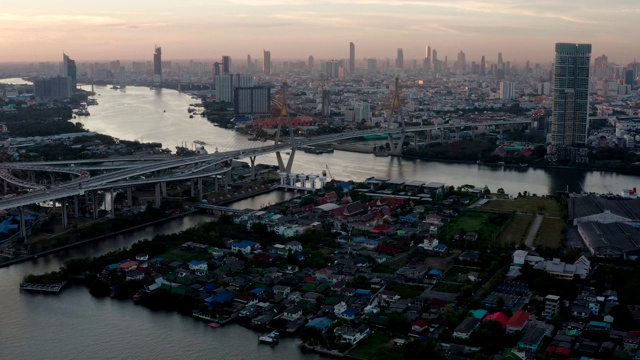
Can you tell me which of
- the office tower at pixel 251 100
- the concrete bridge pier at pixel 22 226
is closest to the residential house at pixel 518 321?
the concrete bridge pier at pixel 22 226

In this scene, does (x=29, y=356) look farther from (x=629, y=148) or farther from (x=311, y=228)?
(x=629, y=148)

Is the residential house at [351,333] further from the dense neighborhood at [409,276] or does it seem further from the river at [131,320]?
the river at [131,320]

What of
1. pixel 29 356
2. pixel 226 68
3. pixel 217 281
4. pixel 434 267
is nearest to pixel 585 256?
pixel 434 267

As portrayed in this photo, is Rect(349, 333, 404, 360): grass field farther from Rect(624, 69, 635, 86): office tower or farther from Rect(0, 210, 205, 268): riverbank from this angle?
Rect(624, 69, 635, 86): office tower

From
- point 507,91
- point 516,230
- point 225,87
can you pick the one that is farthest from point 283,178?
point 507,91

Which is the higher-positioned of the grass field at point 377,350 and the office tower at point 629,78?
the office tower at point 629,78

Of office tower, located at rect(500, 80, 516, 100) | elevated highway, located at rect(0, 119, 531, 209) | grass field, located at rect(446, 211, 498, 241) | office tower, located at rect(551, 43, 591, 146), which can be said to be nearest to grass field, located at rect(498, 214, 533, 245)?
grass field, located at rect(446, 211, 498, 241)
